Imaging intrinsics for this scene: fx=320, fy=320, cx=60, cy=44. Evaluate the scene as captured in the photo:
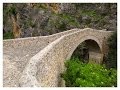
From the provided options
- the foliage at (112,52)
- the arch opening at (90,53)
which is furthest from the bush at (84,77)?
the arch opening at (90,53)

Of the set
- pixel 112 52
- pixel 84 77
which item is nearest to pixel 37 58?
pixel 84 77

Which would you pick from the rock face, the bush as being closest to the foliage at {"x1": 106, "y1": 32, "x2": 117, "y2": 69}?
the rock face

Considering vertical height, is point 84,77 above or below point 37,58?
below

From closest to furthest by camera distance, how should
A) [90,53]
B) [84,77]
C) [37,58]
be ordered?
[37,58]
[84,77]
[90,53]

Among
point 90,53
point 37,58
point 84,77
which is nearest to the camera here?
point 37,58

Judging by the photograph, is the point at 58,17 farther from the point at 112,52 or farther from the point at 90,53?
the point at 112,52

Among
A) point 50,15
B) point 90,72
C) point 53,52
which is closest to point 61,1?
point 50,15

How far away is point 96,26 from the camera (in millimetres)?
31766

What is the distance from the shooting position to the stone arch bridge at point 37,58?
948cm

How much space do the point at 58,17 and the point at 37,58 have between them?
21.7m

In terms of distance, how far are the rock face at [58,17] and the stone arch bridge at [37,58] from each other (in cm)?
720

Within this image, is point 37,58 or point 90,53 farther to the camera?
point 90,53

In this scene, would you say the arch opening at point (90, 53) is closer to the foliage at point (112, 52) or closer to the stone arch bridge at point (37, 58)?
the foliage at point (112, 52)

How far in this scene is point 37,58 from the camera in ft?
35.5
